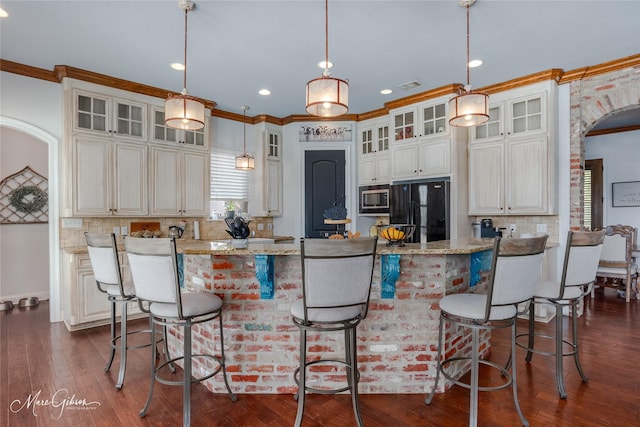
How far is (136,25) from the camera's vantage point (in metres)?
3.01

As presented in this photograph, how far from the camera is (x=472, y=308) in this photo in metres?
2.04

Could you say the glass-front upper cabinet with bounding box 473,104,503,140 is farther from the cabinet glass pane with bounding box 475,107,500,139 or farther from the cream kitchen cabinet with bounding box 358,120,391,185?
the cream kitchen cabinet with bounding box 358,120,391,185

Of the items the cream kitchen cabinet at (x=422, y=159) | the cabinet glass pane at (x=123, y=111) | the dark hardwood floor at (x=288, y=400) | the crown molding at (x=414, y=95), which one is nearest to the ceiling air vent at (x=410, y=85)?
the crown molding at (x=414, y=95)

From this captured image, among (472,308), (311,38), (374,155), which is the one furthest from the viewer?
(374,155)

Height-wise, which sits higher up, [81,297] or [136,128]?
[136,128]

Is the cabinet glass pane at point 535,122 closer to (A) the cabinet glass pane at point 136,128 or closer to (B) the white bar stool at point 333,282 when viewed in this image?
(B) the white bar stool at point 333,282

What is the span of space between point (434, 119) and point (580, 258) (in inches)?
110

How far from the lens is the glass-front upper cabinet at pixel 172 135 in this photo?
4.62 meters

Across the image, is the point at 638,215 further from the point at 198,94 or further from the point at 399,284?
the point at 198,94

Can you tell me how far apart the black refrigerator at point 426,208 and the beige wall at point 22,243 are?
521 centimetres

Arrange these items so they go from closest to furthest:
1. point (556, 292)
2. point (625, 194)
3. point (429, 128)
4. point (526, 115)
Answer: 1. point (556, 292)
2. point (526, 115)
3. point (429, 128)
4. point (625, 194)

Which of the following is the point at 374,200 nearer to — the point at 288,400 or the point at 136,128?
the point at 136,128

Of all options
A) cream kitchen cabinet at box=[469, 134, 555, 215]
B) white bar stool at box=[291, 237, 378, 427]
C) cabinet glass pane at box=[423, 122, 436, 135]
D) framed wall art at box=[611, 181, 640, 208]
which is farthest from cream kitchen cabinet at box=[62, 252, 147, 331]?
framed wall art at box=[611, 181, 640, 208]

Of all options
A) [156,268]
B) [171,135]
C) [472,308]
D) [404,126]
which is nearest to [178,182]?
[171,135]
